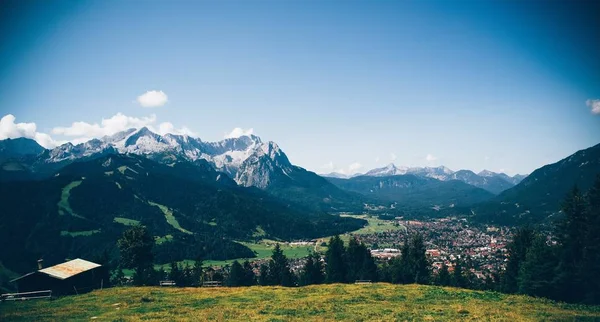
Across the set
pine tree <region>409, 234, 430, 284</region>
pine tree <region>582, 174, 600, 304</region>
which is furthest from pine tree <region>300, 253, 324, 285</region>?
pine tree <region>582, 174, 600, 304</region>

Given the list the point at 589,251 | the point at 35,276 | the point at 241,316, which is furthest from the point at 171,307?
the point at 589,251

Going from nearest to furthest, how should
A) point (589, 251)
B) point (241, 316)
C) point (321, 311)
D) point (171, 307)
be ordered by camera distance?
point (241, 316)
point (321, 311)
point (171, 307)
point (589, 251)

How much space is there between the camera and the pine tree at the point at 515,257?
69.9 m

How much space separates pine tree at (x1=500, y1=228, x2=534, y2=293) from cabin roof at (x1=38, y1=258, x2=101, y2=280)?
279 ft

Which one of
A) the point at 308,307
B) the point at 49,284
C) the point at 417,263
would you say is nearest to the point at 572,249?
the point at 417,263

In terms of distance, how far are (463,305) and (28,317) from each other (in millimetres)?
42456

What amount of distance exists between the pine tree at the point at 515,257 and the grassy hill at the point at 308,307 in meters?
36.8

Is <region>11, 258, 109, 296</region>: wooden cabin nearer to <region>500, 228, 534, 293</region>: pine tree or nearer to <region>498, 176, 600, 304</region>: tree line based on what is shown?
<region>498, 176, 600, 304</region>: tree line

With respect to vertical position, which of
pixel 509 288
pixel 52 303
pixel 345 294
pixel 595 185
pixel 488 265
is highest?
pixel 595 185

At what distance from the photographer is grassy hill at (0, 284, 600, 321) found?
93.7 feet

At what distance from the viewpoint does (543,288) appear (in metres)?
50.7

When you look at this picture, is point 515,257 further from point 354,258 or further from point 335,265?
A: point 335,265

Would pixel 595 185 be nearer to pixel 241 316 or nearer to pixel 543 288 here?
pixel 543 288

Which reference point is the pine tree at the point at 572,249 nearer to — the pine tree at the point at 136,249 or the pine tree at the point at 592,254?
the pine tree at the point at 592,254
